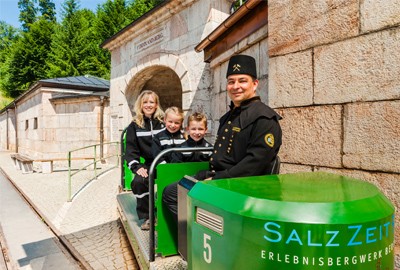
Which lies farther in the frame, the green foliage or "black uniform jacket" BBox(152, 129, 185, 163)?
the green foliage

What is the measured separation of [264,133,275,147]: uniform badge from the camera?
177 centimetres

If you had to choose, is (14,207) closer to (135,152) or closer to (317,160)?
(135,152)

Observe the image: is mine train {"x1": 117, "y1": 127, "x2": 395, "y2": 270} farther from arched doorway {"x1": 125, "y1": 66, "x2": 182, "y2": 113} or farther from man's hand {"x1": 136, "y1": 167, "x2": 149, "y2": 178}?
arched doorway {"x1": 125, "y1": 66, "x2": 182, "y2": 113}

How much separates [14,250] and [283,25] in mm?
4539

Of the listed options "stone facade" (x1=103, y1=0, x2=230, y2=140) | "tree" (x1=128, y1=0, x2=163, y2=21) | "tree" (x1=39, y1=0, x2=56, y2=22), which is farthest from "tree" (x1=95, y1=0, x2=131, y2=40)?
"tree" (x1=39, y1=0, x2=56, y2=22)

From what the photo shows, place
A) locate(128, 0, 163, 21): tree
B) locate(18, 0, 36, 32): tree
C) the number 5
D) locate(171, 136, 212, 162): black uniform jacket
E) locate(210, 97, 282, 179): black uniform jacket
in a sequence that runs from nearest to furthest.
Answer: the number 5 < locate(210, 97, 282, 179): black uniform jacket < locate(171, 136, 212, 162): black uniform jacket < locate(128, 0, 163, 21): tree < locate(18, 0, 36, 32): tree

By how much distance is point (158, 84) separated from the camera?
12.0 m

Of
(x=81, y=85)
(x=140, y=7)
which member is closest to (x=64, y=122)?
(x=81, y=85)

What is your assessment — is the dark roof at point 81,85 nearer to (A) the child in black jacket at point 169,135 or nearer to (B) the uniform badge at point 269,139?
(A) the child in black jacket at point 169,135

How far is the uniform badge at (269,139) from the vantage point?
5.79ft

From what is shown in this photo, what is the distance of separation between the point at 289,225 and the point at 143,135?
2.67 meters

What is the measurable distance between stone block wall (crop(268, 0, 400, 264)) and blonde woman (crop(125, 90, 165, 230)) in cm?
143

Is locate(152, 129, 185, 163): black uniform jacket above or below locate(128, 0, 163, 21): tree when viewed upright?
below

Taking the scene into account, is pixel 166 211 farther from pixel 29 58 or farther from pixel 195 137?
pixel 29 58
